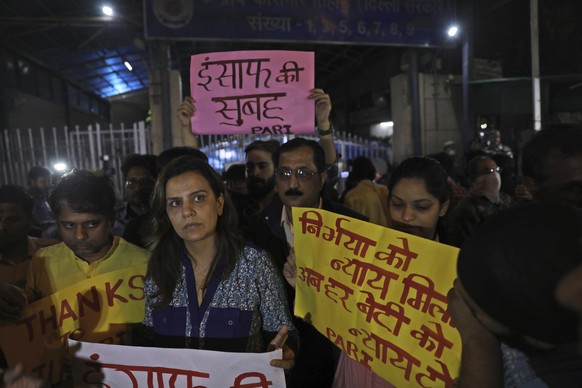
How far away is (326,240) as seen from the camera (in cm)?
178

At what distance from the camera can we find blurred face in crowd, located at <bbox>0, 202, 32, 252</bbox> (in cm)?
217

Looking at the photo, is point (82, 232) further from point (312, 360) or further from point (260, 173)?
point (260, 173)

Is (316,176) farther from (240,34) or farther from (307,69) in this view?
(240,34)

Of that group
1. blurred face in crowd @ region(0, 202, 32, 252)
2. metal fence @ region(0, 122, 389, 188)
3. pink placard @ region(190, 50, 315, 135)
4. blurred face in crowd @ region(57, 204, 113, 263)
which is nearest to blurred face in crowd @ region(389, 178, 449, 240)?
pink placard @ region(190, 50, 315, 135)

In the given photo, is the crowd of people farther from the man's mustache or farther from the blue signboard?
the blue signboard

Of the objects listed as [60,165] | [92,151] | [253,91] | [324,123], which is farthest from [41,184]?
[324,123]

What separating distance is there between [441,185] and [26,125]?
1301cm

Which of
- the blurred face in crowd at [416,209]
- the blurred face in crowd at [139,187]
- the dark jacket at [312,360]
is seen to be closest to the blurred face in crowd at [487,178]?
the blurred face in crowd at [416,209]

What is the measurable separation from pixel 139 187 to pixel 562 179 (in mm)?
2482

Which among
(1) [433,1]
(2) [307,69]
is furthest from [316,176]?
(1) [433,1]

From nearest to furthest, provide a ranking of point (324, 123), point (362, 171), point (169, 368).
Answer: point (169, 368) → point (324, 123) → point (362, 171)

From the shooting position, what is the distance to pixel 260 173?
3.34 meters

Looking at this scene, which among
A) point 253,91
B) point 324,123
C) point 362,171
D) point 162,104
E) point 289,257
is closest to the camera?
point 289,257

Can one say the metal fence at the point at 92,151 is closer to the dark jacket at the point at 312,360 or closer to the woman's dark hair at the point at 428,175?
the dark jacket at the point at 312,360
